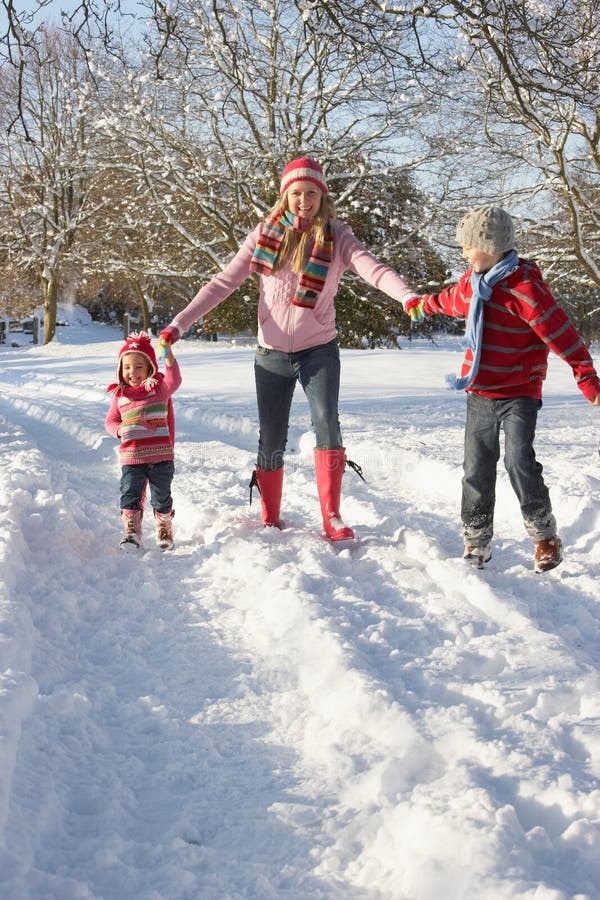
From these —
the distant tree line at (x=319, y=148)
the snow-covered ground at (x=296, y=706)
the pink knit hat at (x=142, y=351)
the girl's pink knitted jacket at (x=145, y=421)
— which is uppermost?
the distant tree line at (x=319, y=148)

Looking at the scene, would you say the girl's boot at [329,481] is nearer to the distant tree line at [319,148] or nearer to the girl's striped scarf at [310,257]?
the girl's striped scarf at [310,257]

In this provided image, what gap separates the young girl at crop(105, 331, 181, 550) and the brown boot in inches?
78.4

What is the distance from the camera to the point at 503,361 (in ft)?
12.5

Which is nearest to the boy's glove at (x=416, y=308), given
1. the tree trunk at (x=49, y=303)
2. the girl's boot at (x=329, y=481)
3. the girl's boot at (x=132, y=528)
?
the girl's boot at (x=329, y=481)

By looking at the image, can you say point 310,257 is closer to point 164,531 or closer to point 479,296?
point 479,296

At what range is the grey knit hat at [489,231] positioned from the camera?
11.9ft

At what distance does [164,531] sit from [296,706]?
204 centimetres

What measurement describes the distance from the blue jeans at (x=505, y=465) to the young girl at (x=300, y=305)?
0.69 metres

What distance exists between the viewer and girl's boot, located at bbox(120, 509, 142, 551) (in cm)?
439

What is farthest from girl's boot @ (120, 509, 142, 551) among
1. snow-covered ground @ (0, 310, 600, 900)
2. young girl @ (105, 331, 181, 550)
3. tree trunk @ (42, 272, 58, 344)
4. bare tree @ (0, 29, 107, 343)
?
tree trunk @ (42, 272, 58, 344)

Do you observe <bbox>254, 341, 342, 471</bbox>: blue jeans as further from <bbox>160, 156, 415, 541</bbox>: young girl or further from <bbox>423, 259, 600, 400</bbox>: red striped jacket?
<bbox>423, 259, 600, 400</bbox>: red striped jacket

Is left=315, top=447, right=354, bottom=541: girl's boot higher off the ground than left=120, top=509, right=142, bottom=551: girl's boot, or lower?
higher

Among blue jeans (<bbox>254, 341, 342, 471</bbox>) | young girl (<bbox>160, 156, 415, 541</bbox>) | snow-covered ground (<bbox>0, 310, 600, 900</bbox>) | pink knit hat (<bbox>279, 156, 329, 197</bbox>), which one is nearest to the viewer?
snow-covered ground (<bbox>0, 310, 600, 900</bbox>)

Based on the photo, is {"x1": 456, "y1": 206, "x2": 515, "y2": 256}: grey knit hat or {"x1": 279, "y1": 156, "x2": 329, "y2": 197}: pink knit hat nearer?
{"x1": 456, "y1": 206, "x2": 515, "y2": 256}: grey knit hat
